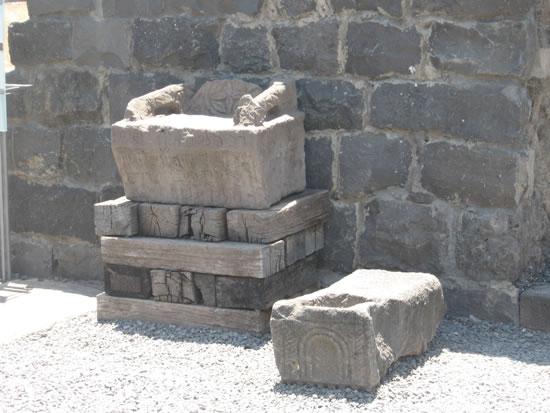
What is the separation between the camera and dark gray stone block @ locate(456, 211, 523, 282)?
16.1 feet

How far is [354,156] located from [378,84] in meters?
0.41

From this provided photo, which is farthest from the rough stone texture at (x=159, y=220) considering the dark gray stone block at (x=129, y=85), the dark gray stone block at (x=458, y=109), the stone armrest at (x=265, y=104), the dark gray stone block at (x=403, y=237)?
the dark gray stone block at (x=458, y=109)

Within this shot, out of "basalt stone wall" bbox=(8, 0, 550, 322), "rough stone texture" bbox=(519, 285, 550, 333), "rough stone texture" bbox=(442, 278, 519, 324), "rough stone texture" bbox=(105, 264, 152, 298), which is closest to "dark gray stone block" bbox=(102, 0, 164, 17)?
"basalt stone wall" bbox=(8, 0, 550, 322)

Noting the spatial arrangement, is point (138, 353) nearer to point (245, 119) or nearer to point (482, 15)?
point (245, 119)

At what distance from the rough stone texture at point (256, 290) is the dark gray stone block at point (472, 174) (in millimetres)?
866

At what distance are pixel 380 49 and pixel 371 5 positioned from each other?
24cm

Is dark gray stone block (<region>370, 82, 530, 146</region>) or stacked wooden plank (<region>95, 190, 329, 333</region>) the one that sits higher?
dark gray stone block (<region>370, 82, 530, 146</region>)

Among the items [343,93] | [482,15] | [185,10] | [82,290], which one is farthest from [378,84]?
[82,290]

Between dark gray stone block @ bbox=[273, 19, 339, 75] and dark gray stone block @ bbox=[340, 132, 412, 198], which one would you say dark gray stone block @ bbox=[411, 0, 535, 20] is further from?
dark gray stone block @ bbox=[340, 132, 412, 198]

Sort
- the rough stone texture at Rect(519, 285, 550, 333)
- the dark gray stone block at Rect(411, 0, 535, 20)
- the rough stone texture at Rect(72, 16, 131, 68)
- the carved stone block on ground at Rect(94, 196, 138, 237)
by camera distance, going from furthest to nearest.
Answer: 1. the rough stone texture at Rect(72, 16, 131, 68)
2. the carved stone block on ground at Rect(94, 196, 138, 237)
3. the rough stone texture at Rect(519, 285, 550, 333)
4. the dark gray stone block at Rect(411, 0, 535, 20)

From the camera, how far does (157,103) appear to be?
5.29 m

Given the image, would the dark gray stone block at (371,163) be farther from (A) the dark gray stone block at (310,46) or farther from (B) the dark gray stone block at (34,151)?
(B) the dark gray stone block at (34,151)

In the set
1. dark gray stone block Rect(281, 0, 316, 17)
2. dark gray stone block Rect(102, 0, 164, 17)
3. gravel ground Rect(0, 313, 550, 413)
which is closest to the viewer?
gravel ground Rect(0, 313, 550, 413)

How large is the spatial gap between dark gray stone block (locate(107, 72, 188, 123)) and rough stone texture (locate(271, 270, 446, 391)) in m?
1.91
